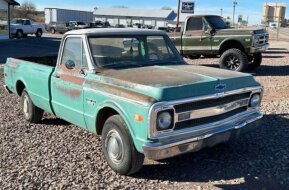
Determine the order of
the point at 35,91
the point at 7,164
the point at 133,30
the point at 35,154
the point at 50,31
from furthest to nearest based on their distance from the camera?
the point at 50,31, the point at 35,91, the point at 133,30, the point at 35,154, the point at 7,164

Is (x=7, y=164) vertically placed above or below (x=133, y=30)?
below

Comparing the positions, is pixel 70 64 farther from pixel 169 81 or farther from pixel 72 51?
pixel 169 81

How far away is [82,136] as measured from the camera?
656 centimetres

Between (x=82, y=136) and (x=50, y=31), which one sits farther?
(x=50, y=31)

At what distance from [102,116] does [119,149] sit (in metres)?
0.57

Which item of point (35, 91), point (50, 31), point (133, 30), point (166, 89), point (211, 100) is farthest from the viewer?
point (50, 31)

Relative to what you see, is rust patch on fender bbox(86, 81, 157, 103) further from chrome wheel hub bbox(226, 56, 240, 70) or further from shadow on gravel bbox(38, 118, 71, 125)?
chrome wheel hub bbox(226, 56, 240, 70)

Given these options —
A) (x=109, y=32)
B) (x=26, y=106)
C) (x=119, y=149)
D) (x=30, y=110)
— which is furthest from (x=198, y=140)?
(x=26, y=106)

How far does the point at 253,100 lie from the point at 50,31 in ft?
165

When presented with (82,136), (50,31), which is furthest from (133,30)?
(50,31)

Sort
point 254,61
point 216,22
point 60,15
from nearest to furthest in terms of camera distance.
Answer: point 216,22
point 254,61
point 60,15

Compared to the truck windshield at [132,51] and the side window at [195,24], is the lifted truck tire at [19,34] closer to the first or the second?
the side window at [195,24]

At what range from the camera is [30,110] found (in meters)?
7.37

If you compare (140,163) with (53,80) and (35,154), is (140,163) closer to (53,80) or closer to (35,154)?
(35,154)
